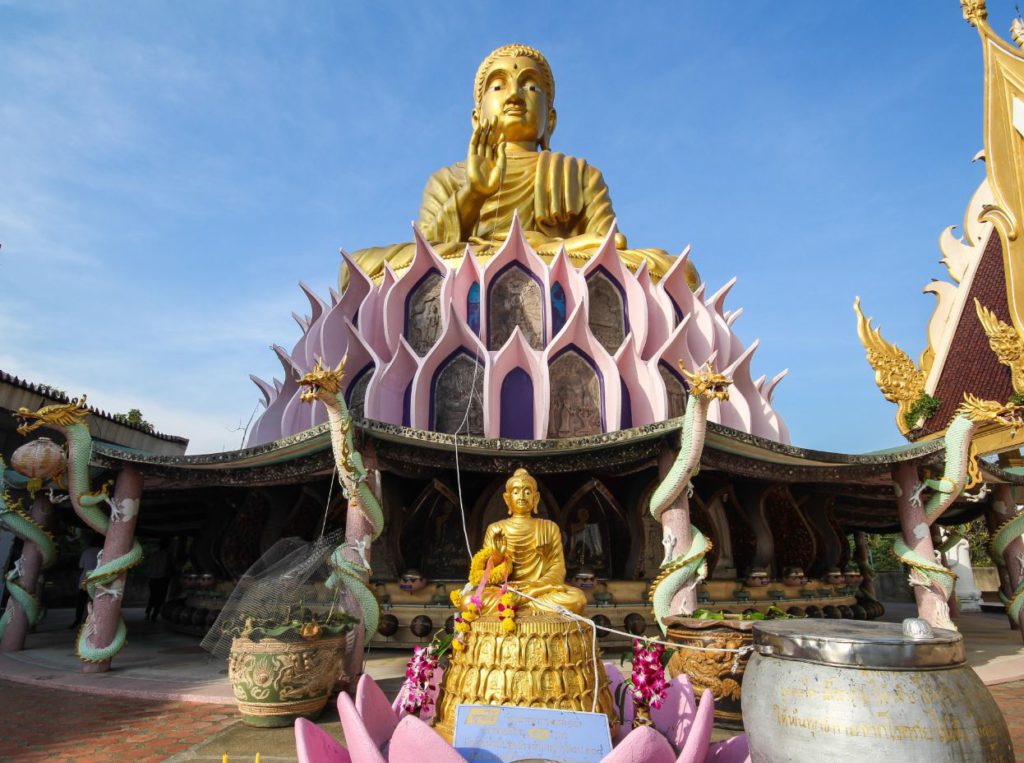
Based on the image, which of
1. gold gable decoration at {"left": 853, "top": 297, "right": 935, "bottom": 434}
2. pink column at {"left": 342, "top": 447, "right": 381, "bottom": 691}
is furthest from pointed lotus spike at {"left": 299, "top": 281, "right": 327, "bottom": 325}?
gold gable decoration at {"left": 853, "top": 297, "right": 935, "bottom": 434}

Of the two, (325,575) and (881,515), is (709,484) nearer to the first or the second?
(881,515)

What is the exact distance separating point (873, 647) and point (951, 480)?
756 centimetres

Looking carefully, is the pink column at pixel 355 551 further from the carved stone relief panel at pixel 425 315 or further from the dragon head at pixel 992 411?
the dragon head at pixel 992 411

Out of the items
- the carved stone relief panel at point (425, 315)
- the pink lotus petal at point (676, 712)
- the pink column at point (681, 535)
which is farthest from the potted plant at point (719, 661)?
the carved stone relief panel at point (425, 315)

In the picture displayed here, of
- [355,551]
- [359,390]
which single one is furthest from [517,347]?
[355,551]

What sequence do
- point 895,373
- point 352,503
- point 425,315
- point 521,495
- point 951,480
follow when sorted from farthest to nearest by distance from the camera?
1. point 895,373
2. point 425,315
3. point 951,480
4. point 352,503
5. point 521,495

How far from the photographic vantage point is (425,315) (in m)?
11.5

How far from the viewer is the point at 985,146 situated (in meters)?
16.3

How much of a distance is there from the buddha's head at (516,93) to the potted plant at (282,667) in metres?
13.4

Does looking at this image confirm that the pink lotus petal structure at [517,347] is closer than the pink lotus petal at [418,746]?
No

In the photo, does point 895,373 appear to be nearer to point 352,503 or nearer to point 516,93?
point 516,93

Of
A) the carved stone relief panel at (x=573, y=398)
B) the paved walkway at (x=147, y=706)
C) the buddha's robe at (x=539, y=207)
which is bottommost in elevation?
the paved walkway at (x=147, y=706)

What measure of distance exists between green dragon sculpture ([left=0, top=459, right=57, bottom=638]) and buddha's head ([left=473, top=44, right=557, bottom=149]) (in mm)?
12610

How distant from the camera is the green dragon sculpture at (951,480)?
743 cm
